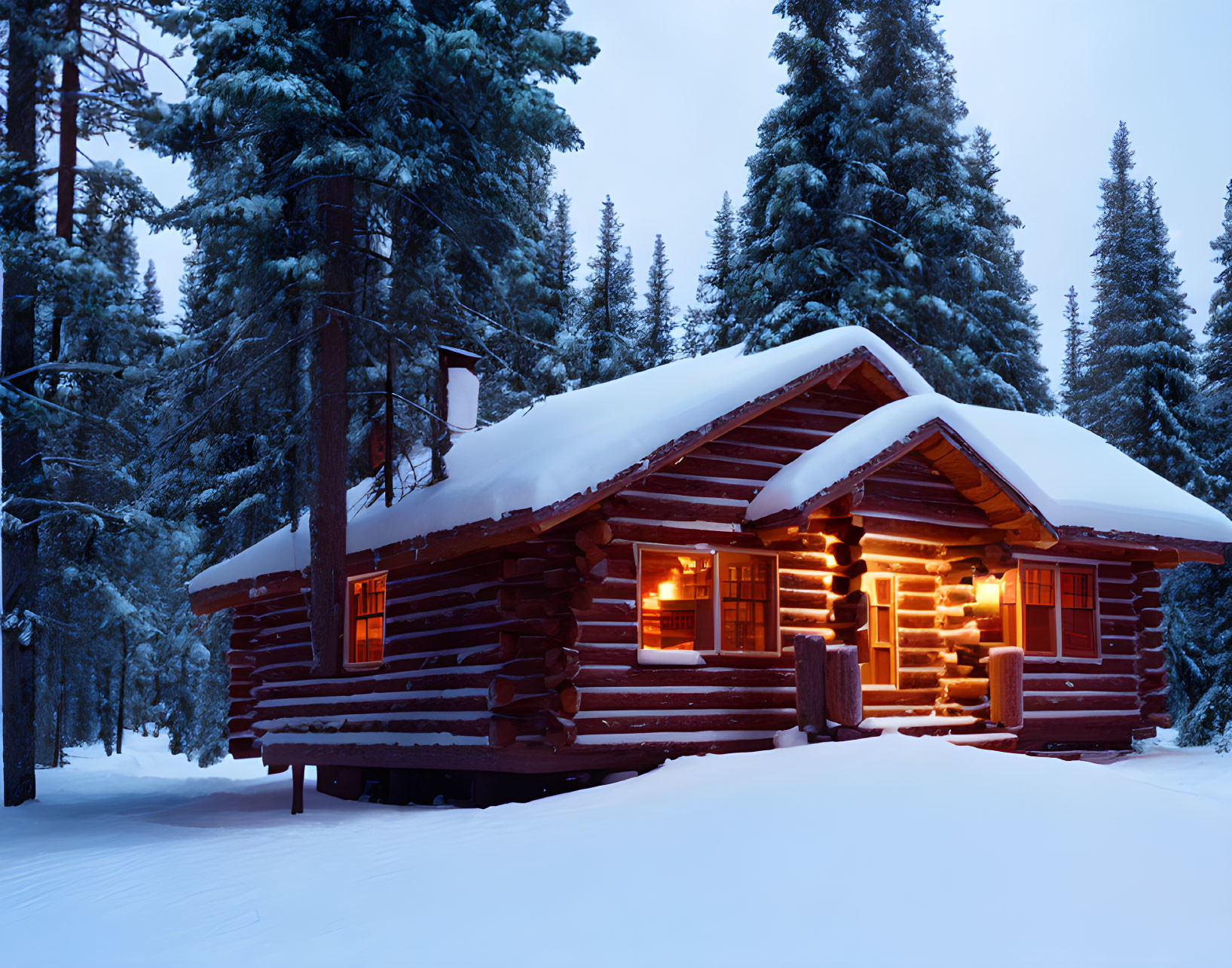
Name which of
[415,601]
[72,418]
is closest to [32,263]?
[72,418]

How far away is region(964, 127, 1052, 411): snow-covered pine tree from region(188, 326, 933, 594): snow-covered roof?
43.2 feet

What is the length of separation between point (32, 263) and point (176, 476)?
9142 mm

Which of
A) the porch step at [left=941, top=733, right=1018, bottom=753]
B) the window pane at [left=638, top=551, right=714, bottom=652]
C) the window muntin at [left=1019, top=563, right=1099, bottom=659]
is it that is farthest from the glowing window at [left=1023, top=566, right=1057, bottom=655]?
the window pane at [left=638, top=551, right=714, bottom=652]

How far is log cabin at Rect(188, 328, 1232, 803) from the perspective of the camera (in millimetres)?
13930

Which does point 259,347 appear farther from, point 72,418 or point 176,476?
point 176,476

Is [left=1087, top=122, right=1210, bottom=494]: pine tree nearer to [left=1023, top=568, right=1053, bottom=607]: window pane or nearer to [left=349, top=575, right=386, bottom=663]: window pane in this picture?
[left=1023, top=568, right=1053, bottom=607]: window pane

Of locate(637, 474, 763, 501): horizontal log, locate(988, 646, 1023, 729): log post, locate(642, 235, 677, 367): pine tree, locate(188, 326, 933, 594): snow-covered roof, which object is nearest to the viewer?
locate(188, 326, 933, 594): snow-covered roof

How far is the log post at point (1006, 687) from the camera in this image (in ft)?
53.7

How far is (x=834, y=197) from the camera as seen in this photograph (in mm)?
28766

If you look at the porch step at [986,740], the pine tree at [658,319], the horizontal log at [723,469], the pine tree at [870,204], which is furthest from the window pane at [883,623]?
the pine tree at [658,319]

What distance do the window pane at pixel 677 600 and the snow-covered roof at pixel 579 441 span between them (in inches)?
73.8

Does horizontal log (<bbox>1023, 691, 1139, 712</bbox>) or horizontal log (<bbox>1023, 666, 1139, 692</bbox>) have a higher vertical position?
horizontal log (<bbox>1023, 666, 1139, 692</bbox>)

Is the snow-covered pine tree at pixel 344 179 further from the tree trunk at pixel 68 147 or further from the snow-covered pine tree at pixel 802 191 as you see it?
the snow-covered pine tree at pixel 802 191

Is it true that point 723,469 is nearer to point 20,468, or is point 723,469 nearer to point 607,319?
point 20,468
